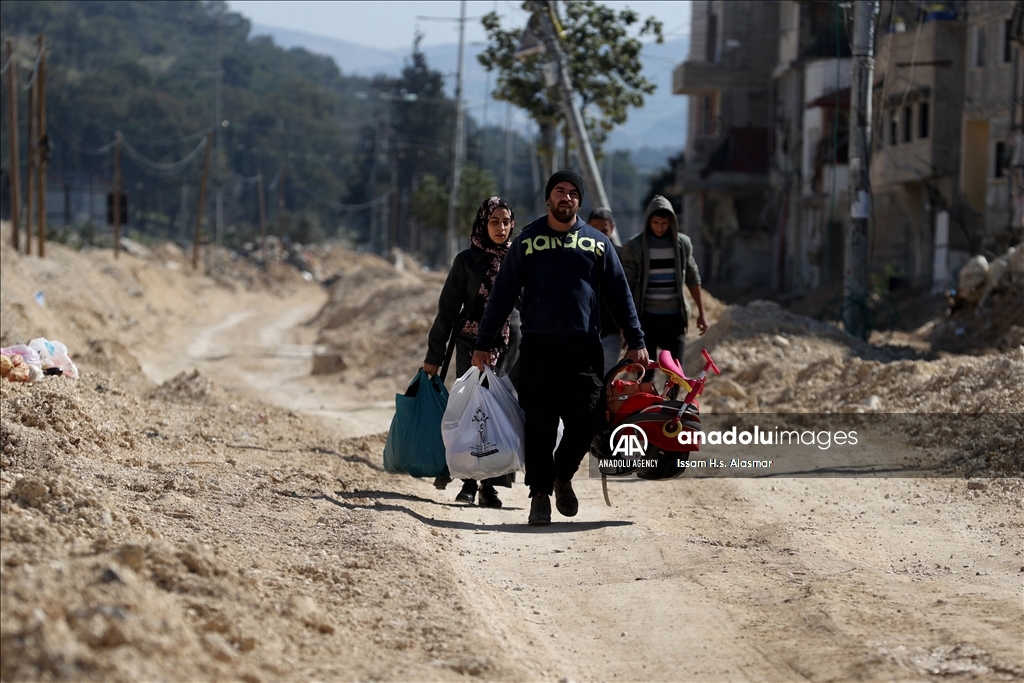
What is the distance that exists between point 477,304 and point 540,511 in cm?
145

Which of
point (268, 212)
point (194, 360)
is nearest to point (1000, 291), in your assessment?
point (194, 360)

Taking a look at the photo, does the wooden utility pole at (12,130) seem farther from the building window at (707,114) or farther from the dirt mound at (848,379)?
the building window at (707,114)

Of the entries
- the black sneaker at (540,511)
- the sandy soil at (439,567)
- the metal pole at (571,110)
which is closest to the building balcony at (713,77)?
the metal pole at (571,110)

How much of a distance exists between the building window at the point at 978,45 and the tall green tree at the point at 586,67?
836 cm

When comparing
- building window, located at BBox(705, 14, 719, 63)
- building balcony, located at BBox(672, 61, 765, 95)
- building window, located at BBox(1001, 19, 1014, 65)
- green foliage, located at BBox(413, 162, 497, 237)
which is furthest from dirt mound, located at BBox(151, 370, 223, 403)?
green foliage, located at BBox(413, 162, 497, 237)

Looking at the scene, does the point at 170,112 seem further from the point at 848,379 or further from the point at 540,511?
the point at 540,511

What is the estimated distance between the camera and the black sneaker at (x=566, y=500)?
757 cm

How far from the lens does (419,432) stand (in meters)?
8.01

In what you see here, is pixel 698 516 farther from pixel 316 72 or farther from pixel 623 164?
pixel 316 72

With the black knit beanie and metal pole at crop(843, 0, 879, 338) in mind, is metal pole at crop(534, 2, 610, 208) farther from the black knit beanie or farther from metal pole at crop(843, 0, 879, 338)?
the black knit beanie

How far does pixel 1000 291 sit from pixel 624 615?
14.9m

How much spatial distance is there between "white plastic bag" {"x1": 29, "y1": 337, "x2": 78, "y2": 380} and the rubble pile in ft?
39.6

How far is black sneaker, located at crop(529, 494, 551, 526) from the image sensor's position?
748 cm

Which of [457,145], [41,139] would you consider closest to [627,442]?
[41,139]
